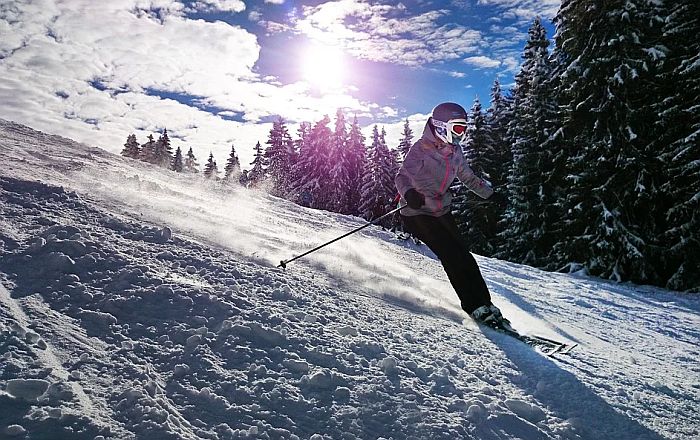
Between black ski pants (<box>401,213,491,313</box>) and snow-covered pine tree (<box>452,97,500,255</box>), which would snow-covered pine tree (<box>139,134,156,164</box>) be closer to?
snow-covered pine tree (<box>452,97,500,255</box>)

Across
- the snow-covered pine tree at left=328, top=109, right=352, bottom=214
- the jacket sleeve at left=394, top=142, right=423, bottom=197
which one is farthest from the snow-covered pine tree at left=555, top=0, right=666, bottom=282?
the snow-covered pine tree at left=328, top=109, right=352, bottom=214

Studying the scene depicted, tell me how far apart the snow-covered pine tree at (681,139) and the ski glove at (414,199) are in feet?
34.4

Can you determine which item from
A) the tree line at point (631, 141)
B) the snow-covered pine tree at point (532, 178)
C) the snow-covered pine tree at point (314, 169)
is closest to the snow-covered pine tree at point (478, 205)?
the snow-covered pine tree at point (532, 178)

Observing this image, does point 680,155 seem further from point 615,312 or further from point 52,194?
point 52,194

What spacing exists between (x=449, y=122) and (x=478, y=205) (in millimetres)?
26204

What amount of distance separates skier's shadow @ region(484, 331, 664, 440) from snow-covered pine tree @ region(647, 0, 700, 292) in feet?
35.9

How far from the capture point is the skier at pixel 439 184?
4828 mm

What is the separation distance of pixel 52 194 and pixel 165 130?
72.0 meters

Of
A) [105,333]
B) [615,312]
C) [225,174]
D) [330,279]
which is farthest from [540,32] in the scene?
[225,174]

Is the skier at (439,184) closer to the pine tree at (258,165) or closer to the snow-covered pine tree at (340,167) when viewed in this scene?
the snow-covered pine tree at (340,167)

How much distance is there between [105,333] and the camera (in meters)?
2.71

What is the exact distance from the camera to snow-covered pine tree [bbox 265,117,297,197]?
51250 millimetres

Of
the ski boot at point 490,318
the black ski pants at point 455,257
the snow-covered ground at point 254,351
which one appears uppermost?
the black ski pants at point 455,257

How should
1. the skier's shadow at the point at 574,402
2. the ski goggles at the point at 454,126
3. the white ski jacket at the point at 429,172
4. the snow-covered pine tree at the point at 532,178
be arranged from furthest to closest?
the snow-covered pine tree at the point at 532,178, the white ski jacket at the point at 429,172, the ski goggles at the point at 454,126, the skier's shadow at the point at 574,402
